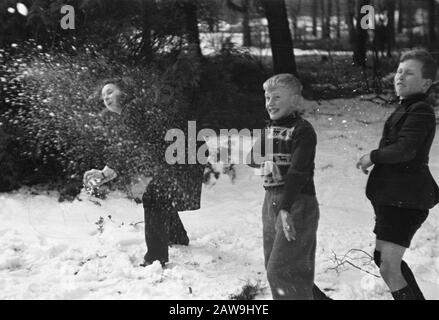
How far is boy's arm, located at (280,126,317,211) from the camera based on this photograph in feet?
7.27

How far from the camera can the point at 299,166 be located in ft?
7.28

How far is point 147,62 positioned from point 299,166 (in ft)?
8.27

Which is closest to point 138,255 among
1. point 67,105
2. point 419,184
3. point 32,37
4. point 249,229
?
point 249,229

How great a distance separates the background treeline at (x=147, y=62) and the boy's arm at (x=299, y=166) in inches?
75.5

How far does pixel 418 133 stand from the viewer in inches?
87.0

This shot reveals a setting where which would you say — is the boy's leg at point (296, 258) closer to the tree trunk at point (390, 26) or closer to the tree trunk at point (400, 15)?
the tree trunk at point (390, 26)

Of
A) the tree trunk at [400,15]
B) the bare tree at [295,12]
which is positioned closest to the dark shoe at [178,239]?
the bare tree at [295,12]

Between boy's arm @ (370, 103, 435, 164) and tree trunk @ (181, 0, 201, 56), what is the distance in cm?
250

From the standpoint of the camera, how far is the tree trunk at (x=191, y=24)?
167 inches

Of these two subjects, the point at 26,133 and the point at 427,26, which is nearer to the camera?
the point at 26,133

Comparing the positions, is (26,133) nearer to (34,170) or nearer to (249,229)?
(34,170)

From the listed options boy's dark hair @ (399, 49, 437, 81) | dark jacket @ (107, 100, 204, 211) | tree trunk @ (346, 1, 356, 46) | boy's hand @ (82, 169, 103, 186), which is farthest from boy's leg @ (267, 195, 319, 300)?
tree trunk @ (346, 1, 356, 46)
